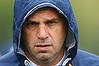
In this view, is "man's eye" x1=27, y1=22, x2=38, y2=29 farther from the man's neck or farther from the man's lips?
the man's neck

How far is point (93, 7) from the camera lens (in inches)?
488

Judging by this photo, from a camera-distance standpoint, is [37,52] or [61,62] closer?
[37,52]

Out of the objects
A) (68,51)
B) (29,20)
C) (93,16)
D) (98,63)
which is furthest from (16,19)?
(93,16)

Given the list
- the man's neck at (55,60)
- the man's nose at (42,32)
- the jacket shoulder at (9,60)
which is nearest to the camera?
the man's nose at (42,32)

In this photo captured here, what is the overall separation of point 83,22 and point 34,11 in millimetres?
7319

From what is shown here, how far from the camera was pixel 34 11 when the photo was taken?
399cm

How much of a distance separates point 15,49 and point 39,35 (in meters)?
0.31

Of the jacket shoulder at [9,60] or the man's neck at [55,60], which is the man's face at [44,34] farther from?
the jacket shoulder at [9,60]

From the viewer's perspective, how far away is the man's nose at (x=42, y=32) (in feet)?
12.9

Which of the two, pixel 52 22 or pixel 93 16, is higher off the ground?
pixel 52 22

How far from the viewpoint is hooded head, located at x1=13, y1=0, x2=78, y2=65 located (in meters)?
3.99

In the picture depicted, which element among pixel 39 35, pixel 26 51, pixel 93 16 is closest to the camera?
pixel 39 35

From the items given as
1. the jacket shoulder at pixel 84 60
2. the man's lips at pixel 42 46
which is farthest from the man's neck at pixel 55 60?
the man's lips at pixel 42 46

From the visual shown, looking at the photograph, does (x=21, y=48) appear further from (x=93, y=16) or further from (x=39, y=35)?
(x=93, y=16)
